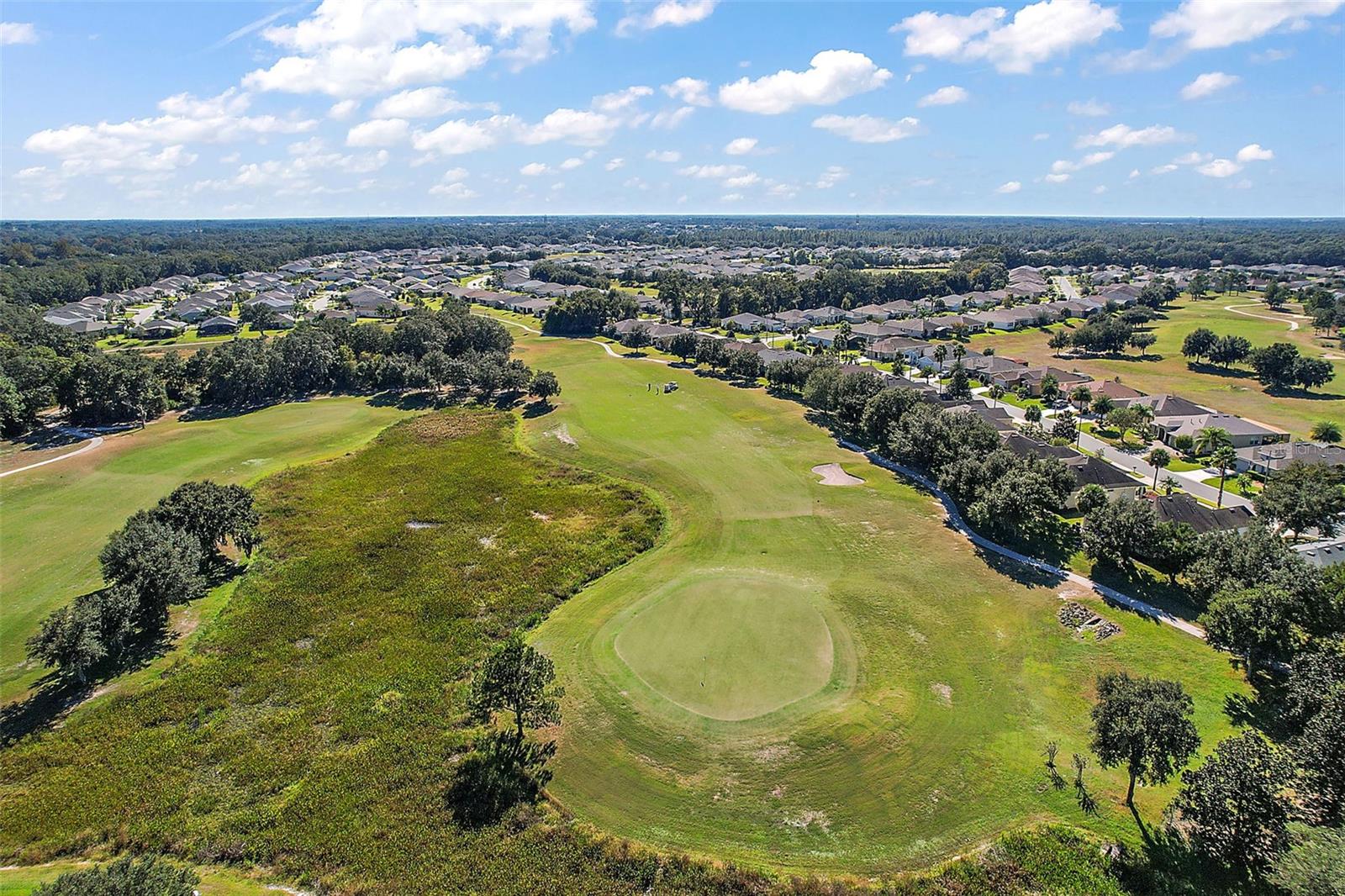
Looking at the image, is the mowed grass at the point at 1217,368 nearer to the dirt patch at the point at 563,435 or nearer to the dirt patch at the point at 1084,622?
the dirt patch at the point at 1084,622

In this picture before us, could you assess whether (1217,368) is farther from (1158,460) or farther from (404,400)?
(404,400)

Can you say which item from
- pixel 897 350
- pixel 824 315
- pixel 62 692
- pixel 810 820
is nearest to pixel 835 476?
pixel 810 820

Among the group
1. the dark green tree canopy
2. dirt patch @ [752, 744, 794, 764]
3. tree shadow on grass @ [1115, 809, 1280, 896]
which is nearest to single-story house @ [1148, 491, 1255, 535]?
the dark green tree canopy

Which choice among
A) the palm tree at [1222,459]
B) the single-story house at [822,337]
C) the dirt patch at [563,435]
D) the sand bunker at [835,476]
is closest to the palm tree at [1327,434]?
the palm tree at [1222,459]

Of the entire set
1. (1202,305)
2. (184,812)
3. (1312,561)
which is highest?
(1202,305)

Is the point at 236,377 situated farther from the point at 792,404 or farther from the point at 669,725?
the point at 669,725

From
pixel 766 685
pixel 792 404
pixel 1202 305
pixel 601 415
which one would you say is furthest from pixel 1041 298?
pixel 766 685
